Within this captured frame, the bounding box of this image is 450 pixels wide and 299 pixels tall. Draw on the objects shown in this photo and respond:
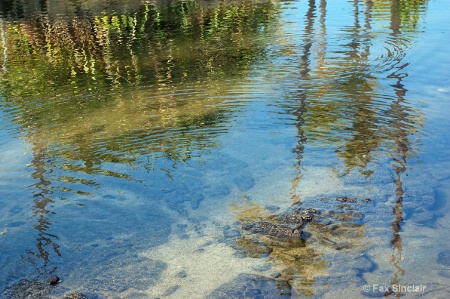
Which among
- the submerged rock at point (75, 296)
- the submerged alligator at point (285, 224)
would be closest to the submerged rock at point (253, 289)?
the submerged alligator at point (285, 224)

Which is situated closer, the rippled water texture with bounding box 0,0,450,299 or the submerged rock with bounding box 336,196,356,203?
the rippled water texture with bounding box 0,0,450,299

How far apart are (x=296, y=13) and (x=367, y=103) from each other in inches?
286

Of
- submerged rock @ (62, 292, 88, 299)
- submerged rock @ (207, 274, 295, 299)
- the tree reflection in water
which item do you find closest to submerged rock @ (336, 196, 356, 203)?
submerged rock @ (207, 274, 295, 299)

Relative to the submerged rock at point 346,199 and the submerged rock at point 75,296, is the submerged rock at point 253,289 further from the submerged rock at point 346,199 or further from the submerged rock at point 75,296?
the submerged rock at point 346,199

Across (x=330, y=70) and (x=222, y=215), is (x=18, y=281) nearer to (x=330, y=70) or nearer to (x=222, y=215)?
(x=222, y=215)

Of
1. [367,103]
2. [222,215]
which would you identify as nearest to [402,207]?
[222,215]

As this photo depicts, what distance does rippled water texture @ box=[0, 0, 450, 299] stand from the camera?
4.93m

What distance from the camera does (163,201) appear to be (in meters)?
6.19

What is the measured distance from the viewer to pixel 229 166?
6.91 metres

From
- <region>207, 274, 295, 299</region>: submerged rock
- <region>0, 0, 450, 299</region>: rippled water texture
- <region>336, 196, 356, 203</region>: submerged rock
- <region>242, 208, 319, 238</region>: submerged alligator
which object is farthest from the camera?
<region>336, 196, 356, 203</region>: submerged rock

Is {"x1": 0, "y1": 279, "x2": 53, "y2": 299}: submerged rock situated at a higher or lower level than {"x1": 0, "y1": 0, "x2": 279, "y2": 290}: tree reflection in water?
lower

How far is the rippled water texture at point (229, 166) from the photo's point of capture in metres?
4.93

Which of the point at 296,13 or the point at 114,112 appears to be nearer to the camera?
the point at 114,112

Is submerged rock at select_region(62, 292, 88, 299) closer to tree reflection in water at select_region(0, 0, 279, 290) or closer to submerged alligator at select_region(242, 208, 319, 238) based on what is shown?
tree reflection in water at select_region(0, 0, 279, 290)
